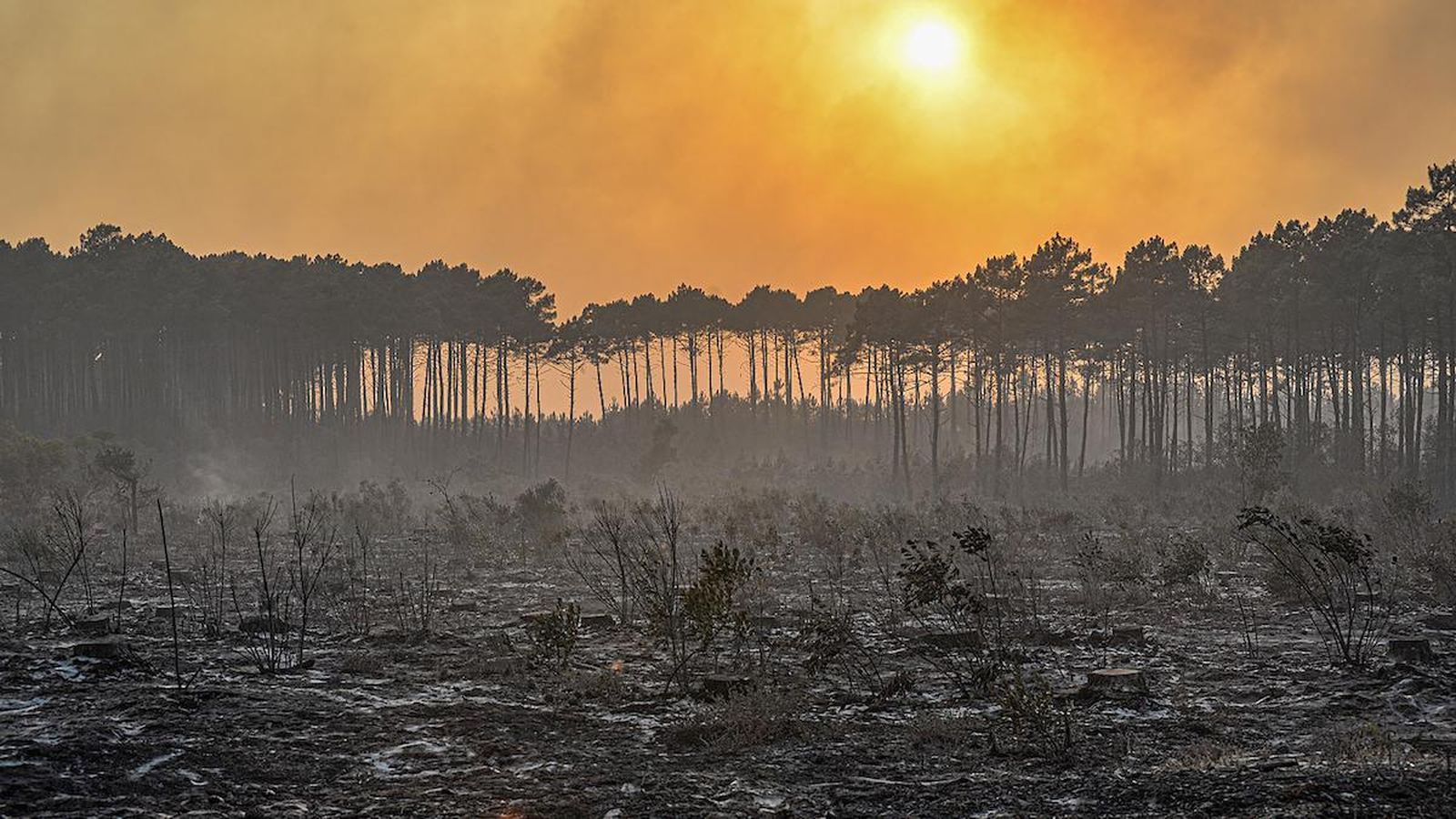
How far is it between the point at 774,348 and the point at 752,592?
61.1m

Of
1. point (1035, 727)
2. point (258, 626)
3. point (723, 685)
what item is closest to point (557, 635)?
point (723, 685)

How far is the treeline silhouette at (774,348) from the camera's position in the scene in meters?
46.8

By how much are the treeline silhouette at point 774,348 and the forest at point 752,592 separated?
0.37m

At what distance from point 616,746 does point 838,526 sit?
700 inches

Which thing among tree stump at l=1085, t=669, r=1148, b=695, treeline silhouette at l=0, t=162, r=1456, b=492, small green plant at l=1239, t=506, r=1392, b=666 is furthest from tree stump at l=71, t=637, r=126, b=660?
treeline silhouette at l=0, t=162, r=1456, b=492

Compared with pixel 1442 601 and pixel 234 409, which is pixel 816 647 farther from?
pixel 234 409

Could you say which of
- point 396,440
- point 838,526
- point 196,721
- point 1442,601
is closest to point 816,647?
point 196,721

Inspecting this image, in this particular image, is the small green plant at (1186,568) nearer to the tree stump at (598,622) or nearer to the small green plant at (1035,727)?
the tree stump at (598,622)

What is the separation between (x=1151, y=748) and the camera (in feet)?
25.6

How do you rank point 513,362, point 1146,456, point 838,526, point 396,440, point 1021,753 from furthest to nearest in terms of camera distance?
point 513,362, point 396,440, point 1146,456, point 838,526, point 1021,753

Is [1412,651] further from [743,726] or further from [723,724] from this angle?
[723,724]

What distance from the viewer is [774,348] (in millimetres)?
76562

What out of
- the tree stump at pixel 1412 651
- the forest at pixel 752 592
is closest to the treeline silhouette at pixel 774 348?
the forest at pixel 752 592

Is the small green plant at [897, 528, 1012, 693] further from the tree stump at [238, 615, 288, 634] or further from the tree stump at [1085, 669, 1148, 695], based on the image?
the tree stump at [238, 615, 288, 634]
